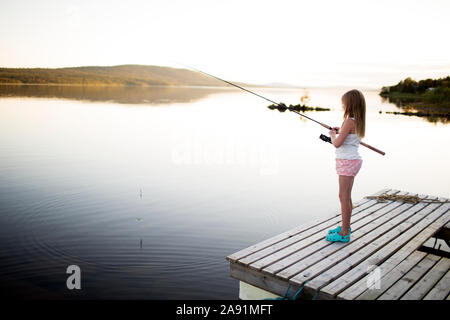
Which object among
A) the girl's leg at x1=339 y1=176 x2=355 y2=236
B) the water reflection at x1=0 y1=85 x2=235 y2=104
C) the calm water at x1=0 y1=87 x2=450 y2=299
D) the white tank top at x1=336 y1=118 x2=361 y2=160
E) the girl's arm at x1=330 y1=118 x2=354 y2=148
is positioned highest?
the water reflection at x1=0 y1=85 x2=235 y2=104

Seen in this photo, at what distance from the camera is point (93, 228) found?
684 centimetres

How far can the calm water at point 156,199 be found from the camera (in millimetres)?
5344

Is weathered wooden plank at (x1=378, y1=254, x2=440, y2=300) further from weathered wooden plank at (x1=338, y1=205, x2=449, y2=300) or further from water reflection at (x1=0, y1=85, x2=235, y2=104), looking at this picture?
water reflection at (x1=0, y1=85, x2=235, y2=104)

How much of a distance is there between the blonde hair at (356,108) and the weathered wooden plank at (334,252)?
4.37 feet

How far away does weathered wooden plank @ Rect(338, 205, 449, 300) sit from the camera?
11.5 feet

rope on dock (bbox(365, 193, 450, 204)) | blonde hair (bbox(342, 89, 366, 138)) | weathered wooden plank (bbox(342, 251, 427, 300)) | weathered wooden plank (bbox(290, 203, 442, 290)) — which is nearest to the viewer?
weathered wooden plank (bbox(342, 251, 427, 300))

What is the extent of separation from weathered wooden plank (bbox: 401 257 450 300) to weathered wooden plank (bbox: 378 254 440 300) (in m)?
0.04

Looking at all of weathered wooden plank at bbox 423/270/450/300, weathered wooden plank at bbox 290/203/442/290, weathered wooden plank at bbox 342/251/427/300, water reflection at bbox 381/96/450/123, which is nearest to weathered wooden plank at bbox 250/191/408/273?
weathered wooden plank at bbox 290/203/442/290

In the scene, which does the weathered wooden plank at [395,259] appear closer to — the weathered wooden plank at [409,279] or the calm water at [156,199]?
the weathered wooden plank at [409,279]

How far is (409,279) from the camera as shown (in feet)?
12.9

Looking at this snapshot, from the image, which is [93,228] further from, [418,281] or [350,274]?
[418,281]

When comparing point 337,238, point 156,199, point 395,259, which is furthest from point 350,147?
point 156,199

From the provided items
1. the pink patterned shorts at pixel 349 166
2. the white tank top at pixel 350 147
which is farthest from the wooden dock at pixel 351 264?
the white tank top at pixel 350 147
